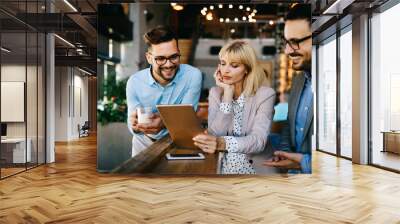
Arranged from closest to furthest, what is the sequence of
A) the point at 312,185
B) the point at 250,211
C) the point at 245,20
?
the point at 250,211
the point at 312,185
the point at 245,20

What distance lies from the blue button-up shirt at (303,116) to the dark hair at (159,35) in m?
2.08

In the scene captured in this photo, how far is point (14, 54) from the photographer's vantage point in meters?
6.34

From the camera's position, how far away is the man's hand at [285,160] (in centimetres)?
600

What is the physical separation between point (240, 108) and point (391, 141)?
9.42ft

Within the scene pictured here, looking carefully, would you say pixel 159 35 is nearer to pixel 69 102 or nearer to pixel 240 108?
pixel 240 108

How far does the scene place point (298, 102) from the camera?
600cm

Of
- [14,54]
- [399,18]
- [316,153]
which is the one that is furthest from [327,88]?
[14,54]

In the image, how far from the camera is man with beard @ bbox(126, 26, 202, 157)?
5.99 meters

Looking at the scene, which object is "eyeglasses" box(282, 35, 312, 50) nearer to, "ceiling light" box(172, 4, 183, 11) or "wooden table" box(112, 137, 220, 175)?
"ceiling light" box(172, 4, 183, 11)

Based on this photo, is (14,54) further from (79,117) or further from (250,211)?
(250,211)

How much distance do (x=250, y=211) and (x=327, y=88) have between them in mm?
6742

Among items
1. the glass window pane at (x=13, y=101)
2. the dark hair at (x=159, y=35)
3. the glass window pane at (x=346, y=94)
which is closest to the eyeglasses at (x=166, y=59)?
the dark hair at (x=159, y=35)

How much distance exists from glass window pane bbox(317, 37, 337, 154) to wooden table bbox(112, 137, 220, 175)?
15.0ft

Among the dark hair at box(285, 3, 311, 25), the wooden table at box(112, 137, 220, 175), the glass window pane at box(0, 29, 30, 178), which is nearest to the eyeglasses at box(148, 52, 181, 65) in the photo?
the wooden table at box(112, 137, 220, 175)
